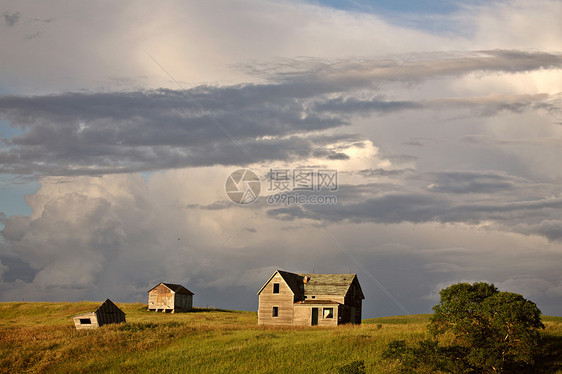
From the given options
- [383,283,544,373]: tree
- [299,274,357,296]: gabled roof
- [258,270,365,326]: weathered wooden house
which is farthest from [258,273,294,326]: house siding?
[383,283,544,373]: tree

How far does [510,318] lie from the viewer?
110ft

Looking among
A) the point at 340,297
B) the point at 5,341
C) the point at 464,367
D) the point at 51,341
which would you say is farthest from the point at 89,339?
the point at 464,367

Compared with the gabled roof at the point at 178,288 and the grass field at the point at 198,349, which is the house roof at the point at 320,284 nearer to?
the grass field at the point at 198,349

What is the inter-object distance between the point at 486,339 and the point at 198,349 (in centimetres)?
2147

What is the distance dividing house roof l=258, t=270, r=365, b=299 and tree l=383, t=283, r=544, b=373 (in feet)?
86.4

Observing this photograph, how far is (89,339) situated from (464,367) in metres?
31.3

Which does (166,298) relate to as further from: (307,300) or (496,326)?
(496,326)

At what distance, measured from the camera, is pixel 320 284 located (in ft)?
210

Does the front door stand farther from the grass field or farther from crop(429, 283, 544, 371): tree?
crop(429, 283, 544, 371): tree

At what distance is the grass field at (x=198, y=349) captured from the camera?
3834 cm

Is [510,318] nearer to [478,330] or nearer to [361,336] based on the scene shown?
[478,330]

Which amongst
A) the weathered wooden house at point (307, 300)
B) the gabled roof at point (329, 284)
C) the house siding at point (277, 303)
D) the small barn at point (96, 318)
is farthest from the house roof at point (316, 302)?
the small barn at point (96, 318)

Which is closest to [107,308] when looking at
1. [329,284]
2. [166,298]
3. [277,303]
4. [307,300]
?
[277,303]

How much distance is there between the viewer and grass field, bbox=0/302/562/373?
38344mm
